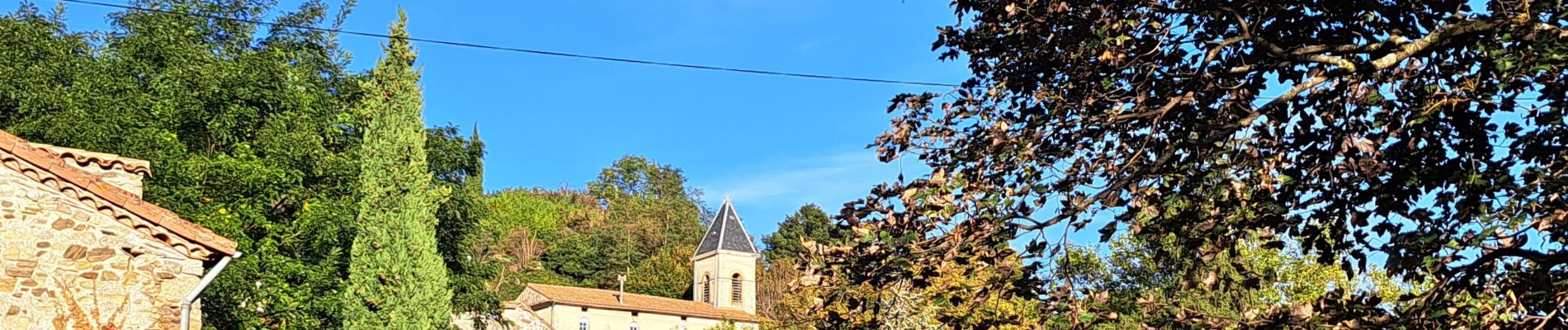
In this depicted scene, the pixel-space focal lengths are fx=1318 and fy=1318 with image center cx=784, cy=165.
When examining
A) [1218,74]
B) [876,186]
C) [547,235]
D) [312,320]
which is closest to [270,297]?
[312,320]

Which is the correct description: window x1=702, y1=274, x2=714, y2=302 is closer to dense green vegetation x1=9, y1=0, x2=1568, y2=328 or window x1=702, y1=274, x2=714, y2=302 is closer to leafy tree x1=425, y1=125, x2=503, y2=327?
leafy tree x1=425, y1=125, x2=503, y2=327

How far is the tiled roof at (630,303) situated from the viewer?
57.3 meters

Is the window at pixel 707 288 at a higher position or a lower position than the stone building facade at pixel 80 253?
higher

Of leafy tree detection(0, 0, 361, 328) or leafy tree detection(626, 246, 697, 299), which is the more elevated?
leafy tree detection(626, 246, 697, 299)

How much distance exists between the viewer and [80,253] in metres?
10.0

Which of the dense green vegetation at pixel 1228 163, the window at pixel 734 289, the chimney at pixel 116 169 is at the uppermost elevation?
the window at pixel 734 289

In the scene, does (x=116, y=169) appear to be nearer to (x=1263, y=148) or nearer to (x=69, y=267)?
(x=69, y=267)

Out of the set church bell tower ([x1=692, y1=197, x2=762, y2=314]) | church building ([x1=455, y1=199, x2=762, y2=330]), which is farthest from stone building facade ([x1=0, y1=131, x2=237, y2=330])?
church bell tower ([x1=692, y1=197, x2=762, y2=314])

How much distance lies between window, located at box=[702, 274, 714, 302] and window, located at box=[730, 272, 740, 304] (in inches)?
37.6

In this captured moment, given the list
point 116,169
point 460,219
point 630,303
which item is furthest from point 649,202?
point 116,169

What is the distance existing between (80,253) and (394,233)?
31.3 ft

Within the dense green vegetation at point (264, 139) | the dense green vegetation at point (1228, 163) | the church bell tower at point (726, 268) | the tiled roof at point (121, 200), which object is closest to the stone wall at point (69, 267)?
the tiled roof at point (121, 200)

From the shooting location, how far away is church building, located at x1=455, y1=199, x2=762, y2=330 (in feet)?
186

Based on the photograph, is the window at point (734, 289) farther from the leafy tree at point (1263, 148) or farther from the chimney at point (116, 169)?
the leafy tree at point (1263, 148)
